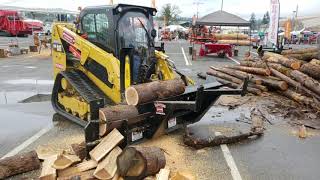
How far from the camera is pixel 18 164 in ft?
18.4

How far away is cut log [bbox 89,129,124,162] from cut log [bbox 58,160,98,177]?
90 mm

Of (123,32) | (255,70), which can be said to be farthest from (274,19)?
(123,32)

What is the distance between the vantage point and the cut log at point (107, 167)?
5.16m

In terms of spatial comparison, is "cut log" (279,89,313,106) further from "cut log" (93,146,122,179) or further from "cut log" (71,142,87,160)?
"cut log" (71,142,87,160)

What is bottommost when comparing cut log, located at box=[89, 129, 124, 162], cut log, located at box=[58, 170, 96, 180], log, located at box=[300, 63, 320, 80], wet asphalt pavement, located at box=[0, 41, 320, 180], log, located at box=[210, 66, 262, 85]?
wet asphalt pavement, located at box=[0, 41, 320, 180]

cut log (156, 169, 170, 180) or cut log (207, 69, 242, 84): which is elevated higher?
cut log (207, 69, 242, 84)

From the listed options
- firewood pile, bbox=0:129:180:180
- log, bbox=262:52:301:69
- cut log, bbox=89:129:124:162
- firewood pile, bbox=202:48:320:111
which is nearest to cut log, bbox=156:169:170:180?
Result: firewood pile, bbox=0:129:180:180

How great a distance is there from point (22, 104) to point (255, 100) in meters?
6.78

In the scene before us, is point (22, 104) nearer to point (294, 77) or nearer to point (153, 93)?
point (153, 93)

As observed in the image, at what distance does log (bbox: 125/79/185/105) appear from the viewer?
6.36m

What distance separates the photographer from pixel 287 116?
9.54 meters

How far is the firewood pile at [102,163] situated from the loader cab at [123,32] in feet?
6.46

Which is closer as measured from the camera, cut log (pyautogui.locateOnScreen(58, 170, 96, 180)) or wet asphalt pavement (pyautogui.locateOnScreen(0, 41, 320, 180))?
cut log (pyautogui.locateOnScreen(58, 170, 96, 180))

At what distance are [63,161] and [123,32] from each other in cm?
340
